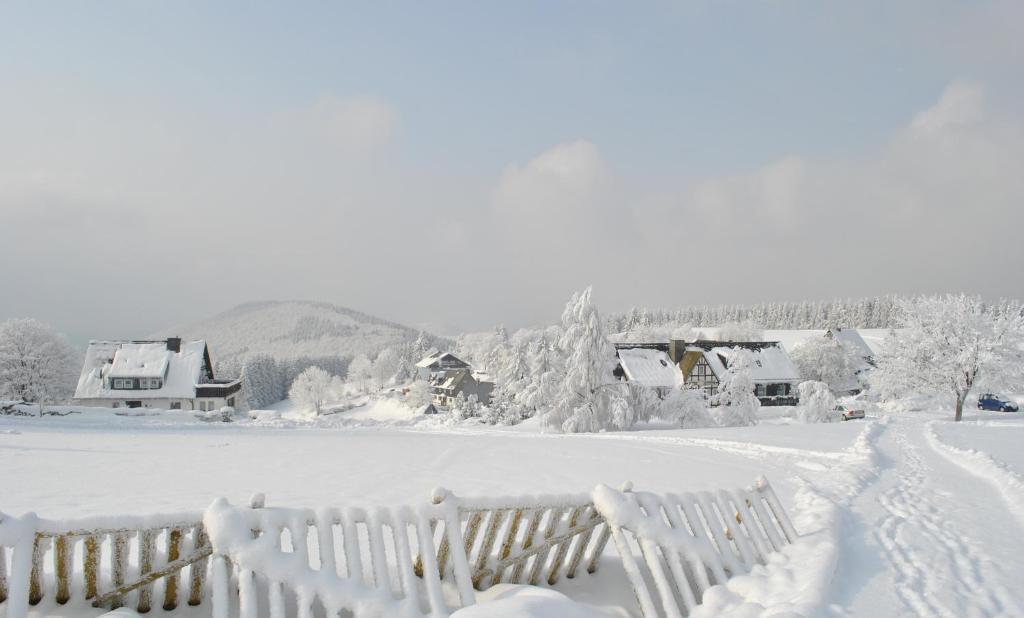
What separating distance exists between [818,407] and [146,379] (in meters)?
53.0

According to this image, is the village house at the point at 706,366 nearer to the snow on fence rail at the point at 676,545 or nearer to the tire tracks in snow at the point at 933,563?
the tire tracks in snow at the point at 933,563

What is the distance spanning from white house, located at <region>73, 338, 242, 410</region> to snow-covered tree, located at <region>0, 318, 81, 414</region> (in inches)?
132

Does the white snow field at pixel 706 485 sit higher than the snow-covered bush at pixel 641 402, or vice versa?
the white snow field at pixel 706 485

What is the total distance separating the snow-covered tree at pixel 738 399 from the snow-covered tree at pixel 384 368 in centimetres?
11970

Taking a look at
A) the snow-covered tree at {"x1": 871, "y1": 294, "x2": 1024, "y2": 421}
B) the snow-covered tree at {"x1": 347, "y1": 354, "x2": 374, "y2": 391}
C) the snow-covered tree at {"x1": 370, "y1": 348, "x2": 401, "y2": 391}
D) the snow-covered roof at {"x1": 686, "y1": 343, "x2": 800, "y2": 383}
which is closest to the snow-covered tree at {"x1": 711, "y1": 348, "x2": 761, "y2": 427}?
the snow-covered tree at {"x1": 871, "y1": 294, "x2": 1024, "y2": 421}

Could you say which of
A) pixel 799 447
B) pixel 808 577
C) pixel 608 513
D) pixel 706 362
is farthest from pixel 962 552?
pixel 706 362

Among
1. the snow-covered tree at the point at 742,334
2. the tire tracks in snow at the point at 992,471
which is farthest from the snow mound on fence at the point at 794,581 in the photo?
the snow-covered tree at the point at 742,334

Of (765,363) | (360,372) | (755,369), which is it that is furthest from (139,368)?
(360,372)

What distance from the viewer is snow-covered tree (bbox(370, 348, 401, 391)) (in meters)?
152

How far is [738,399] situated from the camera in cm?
3991

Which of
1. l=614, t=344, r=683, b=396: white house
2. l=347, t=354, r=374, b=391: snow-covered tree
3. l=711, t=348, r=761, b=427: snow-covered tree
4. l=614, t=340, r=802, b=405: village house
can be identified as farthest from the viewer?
l=347, t=354, r=374, b=391: snow-covered tree

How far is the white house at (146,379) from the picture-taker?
1823 inches

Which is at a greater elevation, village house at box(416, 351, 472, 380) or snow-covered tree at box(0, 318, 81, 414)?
snow-covered tree at box(0, 318, 81, 414)

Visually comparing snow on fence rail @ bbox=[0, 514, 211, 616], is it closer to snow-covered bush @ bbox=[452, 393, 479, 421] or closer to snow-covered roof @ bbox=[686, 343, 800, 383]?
snow-covered roof @ bbox=[686, 343, 800, 383]
